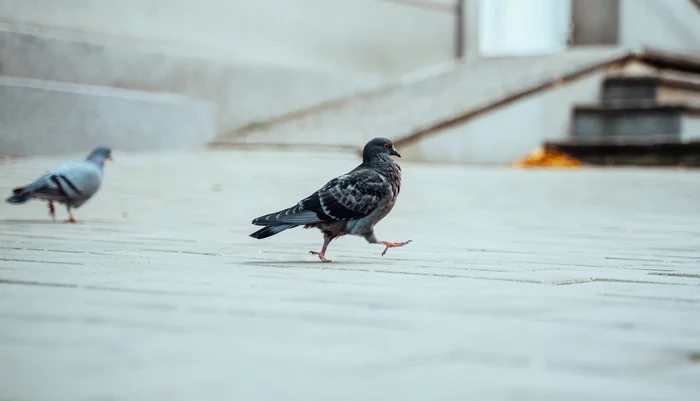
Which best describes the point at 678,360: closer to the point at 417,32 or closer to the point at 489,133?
the point at 489,133

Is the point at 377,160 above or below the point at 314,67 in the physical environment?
below

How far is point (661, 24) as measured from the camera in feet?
67.0

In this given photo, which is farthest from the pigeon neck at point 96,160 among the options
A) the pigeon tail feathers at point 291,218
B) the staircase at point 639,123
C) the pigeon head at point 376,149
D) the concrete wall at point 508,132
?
the staircase at point 639,123

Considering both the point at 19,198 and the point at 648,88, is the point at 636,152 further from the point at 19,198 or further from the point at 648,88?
the point at 19,198

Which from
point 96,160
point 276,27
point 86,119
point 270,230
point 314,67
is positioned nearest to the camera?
point 270,230

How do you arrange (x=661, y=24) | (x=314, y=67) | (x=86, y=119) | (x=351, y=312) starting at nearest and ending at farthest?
(x=351, y=312), (x=86, y=119), (x=314, y=67), (x=661, y=24)

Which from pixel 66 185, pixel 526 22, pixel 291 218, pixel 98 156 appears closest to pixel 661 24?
pixel 526 22

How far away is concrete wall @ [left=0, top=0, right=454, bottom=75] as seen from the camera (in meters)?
13.0

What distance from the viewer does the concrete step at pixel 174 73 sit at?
39.2ft

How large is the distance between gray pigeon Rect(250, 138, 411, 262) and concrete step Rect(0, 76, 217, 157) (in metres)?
6.95

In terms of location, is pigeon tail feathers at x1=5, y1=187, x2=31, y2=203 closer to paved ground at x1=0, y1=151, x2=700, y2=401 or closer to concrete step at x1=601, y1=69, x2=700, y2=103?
paved ground at x1=0, y1=151, x2=700, y2=401

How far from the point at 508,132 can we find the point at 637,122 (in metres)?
1.74

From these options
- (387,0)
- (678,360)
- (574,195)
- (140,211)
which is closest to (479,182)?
(574,195)

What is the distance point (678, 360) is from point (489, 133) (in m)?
12.5
